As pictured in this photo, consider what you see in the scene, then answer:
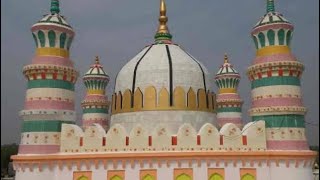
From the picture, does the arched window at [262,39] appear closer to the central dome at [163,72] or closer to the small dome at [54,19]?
the central dome at [163,72]

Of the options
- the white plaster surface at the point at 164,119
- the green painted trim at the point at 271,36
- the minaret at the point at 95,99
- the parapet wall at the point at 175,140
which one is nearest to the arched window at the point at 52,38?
the parapet wall at the point at 175,140

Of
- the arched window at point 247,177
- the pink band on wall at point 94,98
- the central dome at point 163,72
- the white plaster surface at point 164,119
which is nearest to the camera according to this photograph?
the arched window at point 247,177

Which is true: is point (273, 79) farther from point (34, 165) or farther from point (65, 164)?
point (34, 165)

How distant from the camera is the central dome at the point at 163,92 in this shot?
1752cm

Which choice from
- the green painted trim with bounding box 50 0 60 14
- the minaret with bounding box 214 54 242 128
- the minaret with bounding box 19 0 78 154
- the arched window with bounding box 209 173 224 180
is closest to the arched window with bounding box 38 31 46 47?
the minaret with bounding box 19 0 78 154

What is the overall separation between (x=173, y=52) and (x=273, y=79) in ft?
17.6

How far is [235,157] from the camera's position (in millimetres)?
15422

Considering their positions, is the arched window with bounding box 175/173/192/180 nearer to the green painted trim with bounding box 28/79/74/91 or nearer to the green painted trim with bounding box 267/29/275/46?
the green painted trim with bounding box 28/79/74/91

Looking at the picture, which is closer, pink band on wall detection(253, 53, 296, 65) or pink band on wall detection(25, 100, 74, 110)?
pink band on wall detection(253, 53, 296, 65)

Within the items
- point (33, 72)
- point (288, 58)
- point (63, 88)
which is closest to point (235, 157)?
point (288, 58)

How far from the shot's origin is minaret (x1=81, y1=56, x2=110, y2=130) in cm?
2644

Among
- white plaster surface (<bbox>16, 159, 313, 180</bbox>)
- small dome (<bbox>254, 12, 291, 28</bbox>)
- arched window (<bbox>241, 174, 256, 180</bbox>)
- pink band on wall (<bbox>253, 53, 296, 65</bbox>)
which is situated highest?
small dome (<bbox>254, 12, 291, 28</bbox>)

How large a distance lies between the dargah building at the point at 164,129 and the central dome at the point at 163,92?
0.05 m

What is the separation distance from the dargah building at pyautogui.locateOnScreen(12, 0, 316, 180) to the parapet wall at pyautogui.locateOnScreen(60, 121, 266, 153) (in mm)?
40
